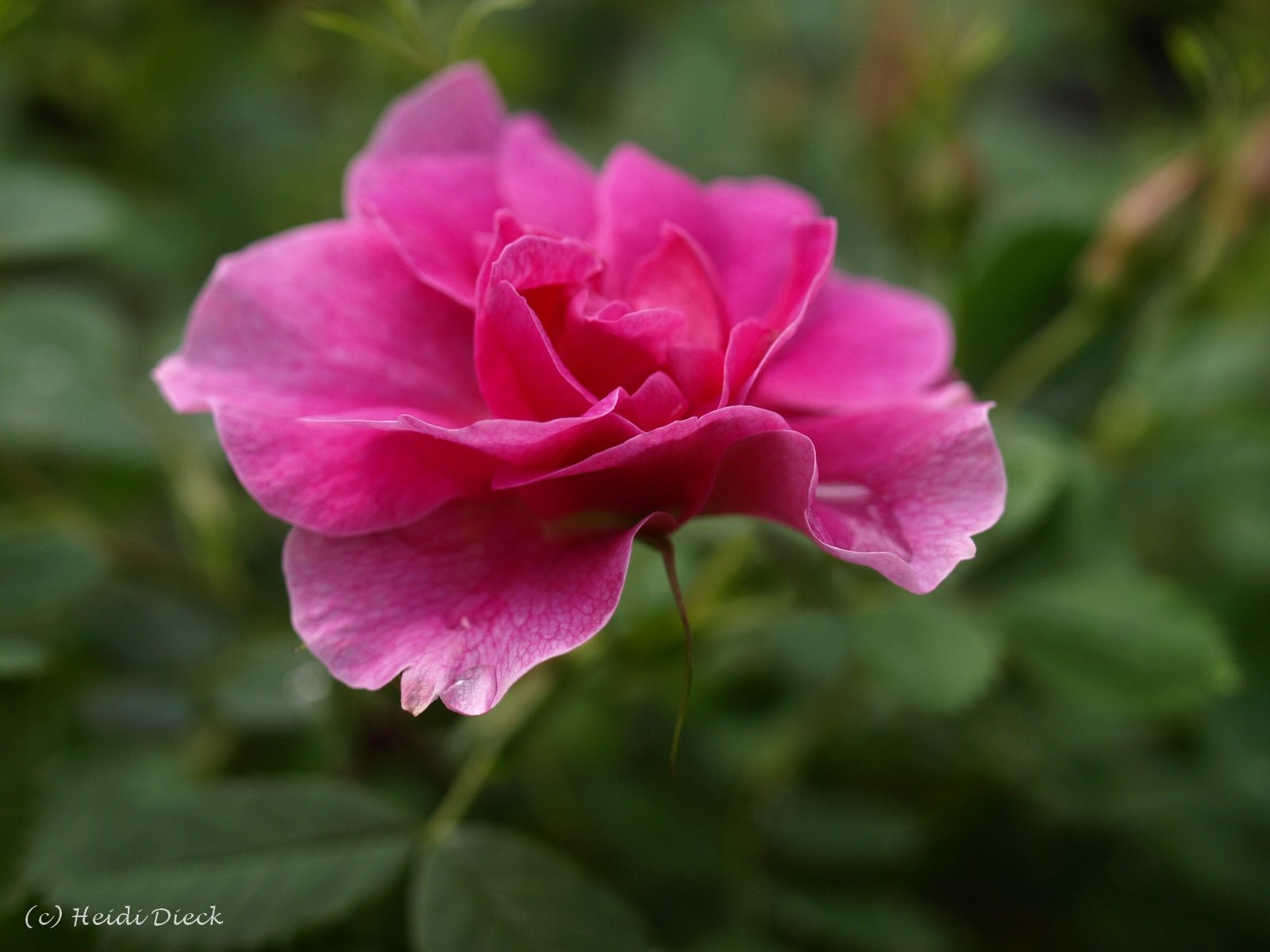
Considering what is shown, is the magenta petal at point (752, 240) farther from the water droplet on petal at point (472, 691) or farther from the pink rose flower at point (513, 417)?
the water droplet on petal at point (472, 691)

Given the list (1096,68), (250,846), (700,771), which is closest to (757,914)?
(700,771)

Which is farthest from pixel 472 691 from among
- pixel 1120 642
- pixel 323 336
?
pixel 1120 642

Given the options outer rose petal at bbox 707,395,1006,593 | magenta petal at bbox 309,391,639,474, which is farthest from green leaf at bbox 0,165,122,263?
outer rose petal at bbox 707,395,1006,593

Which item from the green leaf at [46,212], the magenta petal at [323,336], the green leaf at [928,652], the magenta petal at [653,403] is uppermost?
the magenta petal at [653,403]

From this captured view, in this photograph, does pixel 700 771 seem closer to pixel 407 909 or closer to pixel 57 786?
pixel 407 909

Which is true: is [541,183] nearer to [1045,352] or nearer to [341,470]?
[341,470]

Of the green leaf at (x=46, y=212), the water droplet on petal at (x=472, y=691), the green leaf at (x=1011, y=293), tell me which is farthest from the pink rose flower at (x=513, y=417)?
the green leaf at (x=46, y=212)
